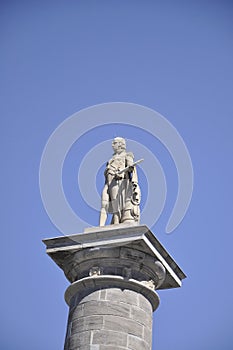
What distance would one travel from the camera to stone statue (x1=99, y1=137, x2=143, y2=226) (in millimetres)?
14539

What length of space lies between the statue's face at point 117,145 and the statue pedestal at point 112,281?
2.25 m

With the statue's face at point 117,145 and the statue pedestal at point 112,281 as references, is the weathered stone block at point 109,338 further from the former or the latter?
the statue's face at point 117,145

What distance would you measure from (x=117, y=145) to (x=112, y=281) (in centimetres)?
349

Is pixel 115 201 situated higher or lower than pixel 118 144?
lower

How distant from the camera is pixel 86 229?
1409cm

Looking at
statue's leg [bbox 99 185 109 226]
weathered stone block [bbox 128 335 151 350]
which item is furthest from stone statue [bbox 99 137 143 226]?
weathered stone block [bbox 128 335 151 350]

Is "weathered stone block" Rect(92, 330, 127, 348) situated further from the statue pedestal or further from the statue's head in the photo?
the statue's head

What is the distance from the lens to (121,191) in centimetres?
1492

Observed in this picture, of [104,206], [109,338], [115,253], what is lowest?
[109,338]

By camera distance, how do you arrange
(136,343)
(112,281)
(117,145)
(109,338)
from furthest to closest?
1. (117,145)
2. (112,281)
3. (136,343)
4. (109,338)

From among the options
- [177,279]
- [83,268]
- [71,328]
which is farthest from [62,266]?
[177,279]

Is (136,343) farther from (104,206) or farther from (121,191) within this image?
(121,191)

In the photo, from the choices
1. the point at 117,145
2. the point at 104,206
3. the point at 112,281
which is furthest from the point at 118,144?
the point at 112,281

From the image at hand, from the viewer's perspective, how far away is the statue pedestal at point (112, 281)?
12734 millimetres
